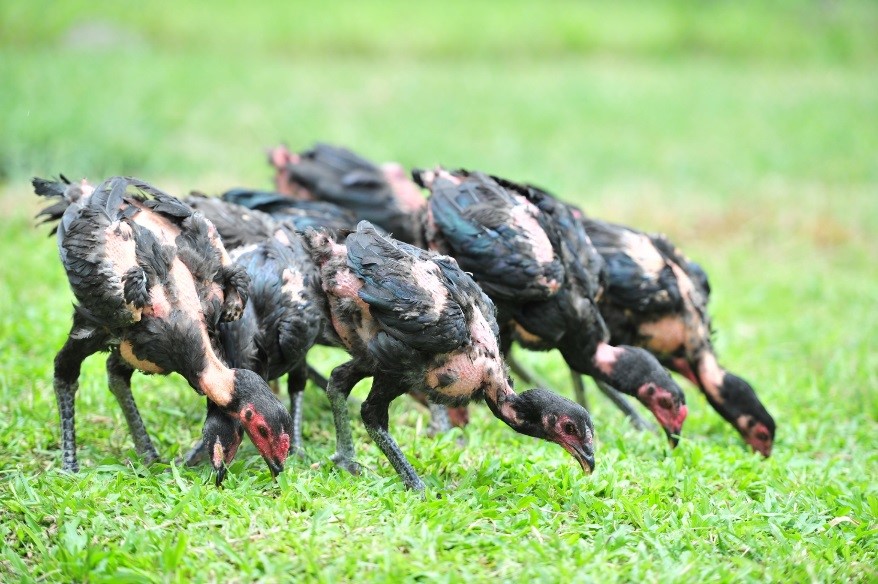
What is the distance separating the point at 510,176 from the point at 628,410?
613cm

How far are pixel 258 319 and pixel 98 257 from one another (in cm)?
101

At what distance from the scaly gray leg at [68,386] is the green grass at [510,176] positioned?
5.0 inches

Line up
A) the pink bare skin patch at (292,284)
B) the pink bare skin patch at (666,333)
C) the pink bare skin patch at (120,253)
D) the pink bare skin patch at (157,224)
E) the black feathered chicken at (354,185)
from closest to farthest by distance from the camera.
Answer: the pink bare skin patch at (120,253) < the pink bare skin patch at (157,224) < the pink bare skin patch at (292,284) < the pink bare skin patch at (666,333) < the black feathered chicken at (354,185)

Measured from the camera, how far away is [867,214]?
1166 cm

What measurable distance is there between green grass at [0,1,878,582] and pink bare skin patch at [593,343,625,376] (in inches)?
16.9

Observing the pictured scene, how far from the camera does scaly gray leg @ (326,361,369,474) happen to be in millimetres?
4973

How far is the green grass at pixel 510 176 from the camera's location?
4195 millimetres

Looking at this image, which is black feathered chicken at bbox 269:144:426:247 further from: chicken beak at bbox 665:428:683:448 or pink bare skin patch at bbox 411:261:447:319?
chicken beak at bbox 665:428:683:448

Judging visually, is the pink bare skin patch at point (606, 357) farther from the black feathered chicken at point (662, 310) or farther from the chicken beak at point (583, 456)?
the chicken beak at point (583, 456)

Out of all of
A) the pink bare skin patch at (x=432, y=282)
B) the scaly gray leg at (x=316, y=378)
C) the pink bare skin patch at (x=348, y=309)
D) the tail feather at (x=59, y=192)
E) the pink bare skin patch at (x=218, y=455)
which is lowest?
the scaly gray leg at (x=316, y=378)

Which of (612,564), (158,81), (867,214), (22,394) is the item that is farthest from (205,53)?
(612,564)

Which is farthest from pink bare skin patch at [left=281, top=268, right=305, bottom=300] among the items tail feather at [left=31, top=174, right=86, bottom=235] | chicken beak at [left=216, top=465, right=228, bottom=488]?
tail feather at [left=31, top=174, right=86, bottom=235]

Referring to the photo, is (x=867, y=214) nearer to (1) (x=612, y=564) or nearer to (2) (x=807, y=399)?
A: (2) (x=807, y=399)

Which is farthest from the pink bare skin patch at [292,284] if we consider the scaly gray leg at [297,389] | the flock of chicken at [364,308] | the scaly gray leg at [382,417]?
the scaly gray leg at [382,417]
